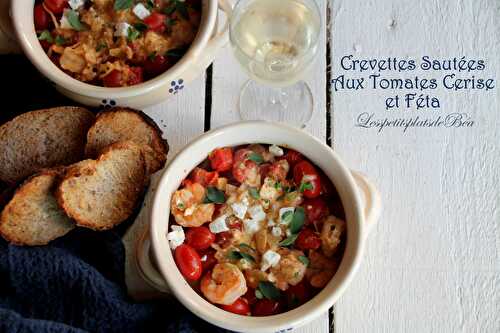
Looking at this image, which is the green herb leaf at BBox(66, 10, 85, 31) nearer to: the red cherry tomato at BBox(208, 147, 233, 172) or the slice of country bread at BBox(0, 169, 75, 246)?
the slice of country bread at BBox(0, 169, 75, 246)

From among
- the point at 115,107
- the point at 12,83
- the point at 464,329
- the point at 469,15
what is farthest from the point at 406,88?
the point at 12,83

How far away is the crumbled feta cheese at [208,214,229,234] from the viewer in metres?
1.78

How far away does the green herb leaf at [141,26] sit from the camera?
1.98m

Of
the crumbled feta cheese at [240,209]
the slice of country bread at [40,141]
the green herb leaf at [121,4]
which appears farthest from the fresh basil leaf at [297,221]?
the green herb leaf at [121,4]

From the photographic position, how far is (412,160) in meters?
2.05

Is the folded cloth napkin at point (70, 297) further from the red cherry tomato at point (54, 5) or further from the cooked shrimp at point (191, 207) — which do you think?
the red cherry tomato at point (54, 5)

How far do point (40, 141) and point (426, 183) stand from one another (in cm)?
109

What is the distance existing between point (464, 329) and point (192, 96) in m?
1.01

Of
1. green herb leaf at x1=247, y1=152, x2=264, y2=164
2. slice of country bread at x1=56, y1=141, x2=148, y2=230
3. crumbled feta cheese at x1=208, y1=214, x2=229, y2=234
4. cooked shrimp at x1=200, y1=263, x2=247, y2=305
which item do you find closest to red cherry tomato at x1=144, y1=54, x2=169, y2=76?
slice of country bread at x1=56, y1=141, x2=148, y2=230

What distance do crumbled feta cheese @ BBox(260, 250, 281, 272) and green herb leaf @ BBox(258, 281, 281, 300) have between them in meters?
0.04

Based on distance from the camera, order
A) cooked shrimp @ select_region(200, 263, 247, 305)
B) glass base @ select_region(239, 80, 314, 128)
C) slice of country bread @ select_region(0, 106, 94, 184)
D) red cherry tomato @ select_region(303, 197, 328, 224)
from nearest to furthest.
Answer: cooked shrimp @ select_region(200, 263, 247, 305), red cherry tomato @ select_region(303, 197, 328, 224), slice of country bread @ select_region(0, 106, 94, 184), glass base @ select_region(239, 80, 314, 128)

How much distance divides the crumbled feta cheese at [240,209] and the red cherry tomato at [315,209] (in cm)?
16

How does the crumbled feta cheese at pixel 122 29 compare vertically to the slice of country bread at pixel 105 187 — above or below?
above

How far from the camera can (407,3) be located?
2193 mm
